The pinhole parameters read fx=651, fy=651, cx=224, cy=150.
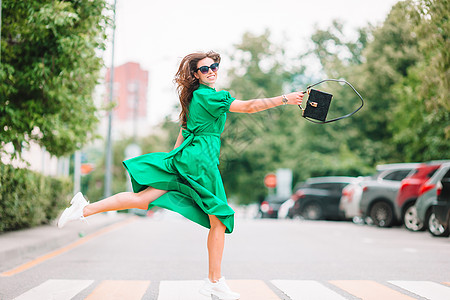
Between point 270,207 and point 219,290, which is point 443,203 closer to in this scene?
point 219,290

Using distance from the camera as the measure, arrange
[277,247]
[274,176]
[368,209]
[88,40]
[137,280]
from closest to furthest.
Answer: [137,280] → [88,40] → [277,247] → [368,209] → [274,176]

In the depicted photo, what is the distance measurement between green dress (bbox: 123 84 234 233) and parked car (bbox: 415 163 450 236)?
28.1 ft

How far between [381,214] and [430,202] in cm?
466

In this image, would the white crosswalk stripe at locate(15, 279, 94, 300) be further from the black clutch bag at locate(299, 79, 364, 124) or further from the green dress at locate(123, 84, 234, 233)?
the black clutch bag at locate(299, 79, 364, 124)

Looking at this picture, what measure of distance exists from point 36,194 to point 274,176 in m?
34.1

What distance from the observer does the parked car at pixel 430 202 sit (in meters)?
12.6

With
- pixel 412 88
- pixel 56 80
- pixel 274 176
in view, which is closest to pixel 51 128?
pixel 56 80

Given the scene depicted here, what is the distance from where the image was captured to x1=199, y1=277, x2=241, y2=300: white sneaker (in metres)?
4.96

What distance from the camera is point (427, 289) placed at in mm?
5996

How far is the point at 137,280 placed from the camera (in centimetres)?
679

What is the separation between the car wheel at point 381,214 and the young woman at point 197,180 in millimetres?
12965

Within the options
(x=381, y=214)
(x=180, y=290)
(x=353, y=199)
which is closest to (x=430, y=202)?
(x=381, y=214)

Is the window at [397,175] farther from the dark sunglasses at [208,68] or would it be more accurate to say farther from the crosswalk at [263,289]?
the dark sunglasses at [208,68]

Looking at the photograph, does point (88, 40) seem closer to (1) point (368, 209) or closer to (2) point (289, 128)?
(1) point (368, 209)
